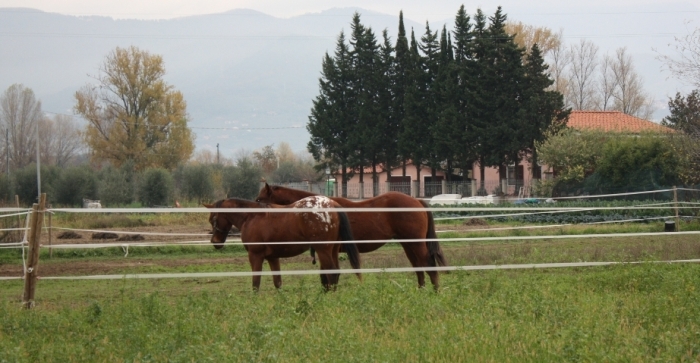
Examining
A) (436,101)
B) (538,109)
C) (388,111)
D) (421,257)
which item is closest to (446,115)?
(436,101)

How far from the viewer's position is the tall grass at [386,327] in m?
5.86

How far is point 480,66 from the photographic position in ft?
151

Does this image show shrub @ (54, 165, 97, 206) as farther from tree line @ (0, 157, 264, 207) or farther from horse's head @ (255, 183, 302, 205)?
horse's head @ (255, 183, 302, 205)

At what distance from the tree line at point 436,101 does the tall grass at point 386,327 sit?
3549 cm

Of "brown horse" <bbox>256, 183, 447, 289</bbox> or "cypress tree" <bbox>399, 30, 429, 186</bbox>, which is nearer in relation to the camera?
"brown horse" <bbox>256, 183, 447, 289</bbox>

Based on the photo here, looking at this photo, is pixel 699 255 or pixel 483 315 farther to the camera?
pixel 699 255

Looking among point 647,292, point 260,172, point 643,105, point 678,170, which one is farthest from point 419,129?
point 647,292

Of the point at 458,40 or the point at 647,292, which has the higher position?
the point at 458,40

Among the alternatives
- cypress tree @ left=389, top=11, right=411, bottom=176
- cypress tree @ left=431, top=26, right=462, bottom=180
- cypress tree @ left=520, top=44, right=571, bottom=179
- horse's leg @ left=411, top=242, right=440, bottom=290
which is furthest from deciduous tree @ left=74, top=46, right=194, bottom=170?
horse's leg @ left=411, top=242, right=440, bottom=290

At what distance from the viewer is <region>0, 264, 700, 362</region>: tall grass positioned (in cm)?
586

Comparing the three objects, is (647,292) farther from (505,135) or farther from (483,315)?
(505,135)

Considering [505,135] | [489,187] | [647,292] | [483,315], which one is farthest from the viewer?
[489,187]

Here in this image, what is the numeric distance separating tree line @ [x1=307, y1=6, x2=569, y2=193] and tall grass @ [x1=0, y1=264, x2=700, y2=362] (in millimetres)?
35487

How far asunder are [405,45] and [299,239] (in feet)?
139
